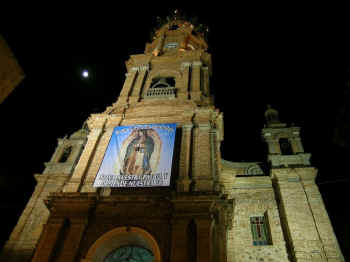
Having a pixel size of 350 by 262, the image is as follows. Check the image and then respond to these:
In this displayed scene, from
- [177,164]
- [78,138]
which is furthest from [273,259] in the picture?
[78,138]

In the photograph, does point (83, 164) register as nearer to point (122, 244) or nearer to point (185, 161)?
point (122, 244)

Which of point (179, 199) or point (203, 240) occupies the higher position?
point (179, 199)

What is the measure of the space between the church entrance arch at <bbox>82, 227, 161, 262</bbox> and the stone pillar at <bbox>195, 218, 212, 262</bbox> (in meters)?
1.57

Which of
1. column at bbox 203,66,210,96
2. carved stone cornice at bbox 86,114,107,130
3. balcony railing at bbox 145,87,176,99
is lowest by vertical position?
carved stone cornice at bbox 86,114,107,130

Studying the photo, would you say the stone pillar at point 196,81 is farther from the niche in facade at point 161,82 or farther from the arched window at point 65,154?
the arched window at point 65,154

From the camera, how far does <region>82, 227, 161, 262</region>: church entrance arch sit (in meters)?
11.5

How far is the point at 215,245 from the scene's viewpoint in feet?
38.2

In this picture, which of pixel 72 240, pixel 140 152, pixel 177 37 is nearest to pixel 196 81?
pixel 140 152

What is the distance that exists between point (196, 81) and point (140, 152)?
25.9ft

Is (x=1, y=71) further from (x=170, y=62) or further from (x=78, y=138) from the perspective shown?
(x=78, y=138)

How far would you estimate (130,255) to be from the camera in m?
12.3

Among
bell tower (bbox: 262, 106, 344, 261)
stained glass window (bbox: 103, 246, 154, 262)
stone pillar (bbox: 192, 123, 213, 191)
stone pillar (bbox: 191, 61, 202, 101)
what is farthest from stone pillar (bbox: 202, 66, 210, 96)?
stained glass window (bbox: 103, 246, 154, 262)

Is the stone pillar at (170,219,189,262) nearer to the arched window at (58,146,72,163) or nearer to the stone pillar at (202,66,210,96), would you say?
the stone pillar at (202,66,210,96)

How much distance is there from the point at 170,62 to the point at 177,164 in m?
10.4
